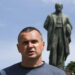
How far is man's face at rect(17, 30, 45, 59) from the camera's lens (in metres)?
2.60

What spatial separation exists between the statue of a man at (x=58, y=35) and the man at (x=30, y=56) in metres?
8.44

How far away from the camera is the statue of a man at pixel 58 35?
11.2 metres

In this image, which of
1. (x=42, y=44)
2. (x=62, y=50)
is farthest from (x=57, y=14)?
(x=42, y=44)

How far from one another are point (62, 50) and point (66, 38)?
43 cm

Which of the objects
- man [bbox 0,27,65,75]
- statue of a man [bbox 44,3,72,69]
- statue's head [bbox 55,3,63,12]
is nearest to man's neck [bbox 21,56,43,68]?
man [bbox 0,27,65,75]

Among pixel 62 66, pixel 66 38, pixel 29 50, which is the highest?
pixel 29 50

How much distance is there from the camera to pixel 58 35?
38.1 ft

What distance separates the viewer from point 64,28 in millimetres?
11406

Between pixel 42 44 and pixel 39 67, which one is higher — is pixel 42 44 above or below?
above

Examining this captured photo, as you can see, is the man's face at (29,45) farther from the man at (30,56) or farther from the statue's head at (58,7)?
the statue's head at (58,7)

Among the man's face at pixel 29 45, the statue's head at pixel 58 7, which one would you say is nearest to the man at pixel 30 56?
the man's face at pixel 29 45

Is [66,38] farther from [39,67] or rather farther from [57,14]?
[39,67]

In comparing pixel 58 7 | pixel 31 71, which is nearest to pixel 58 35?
pixel 58 7

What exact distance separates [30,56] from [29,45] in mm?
84
